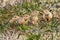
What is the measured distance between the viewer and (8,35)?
369 centimetres

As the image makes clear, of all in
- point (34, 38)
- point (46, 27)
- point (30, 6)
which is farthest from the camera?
point (30, 6)

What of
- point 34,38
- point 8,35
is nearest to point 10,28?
point 8,35

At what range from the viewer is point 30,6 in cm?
415

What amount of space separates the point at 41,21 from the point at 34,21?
12 centimetres

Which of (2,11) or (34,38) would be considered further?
(2,11)

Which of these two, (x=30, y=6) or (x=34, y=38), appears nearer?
(x=34, y=38)

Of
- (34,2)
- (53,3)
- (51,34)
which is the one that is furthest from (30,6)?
(51,34)

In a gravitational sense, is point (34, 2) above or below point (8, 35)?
above

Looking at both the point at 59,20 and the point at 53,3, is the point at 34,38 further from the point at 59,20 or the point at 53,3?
the point at 53,3

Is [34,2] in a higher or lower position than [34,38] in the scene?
higher

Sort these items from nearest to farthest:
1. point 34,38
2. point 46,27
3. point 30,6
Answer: point 34,38
point 46,27
point 30,6

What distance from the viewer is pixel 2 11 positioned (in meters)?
4.05

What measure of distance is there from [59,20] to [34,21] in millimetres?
381

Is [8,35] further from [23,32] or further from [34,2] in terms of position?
[34,2]
